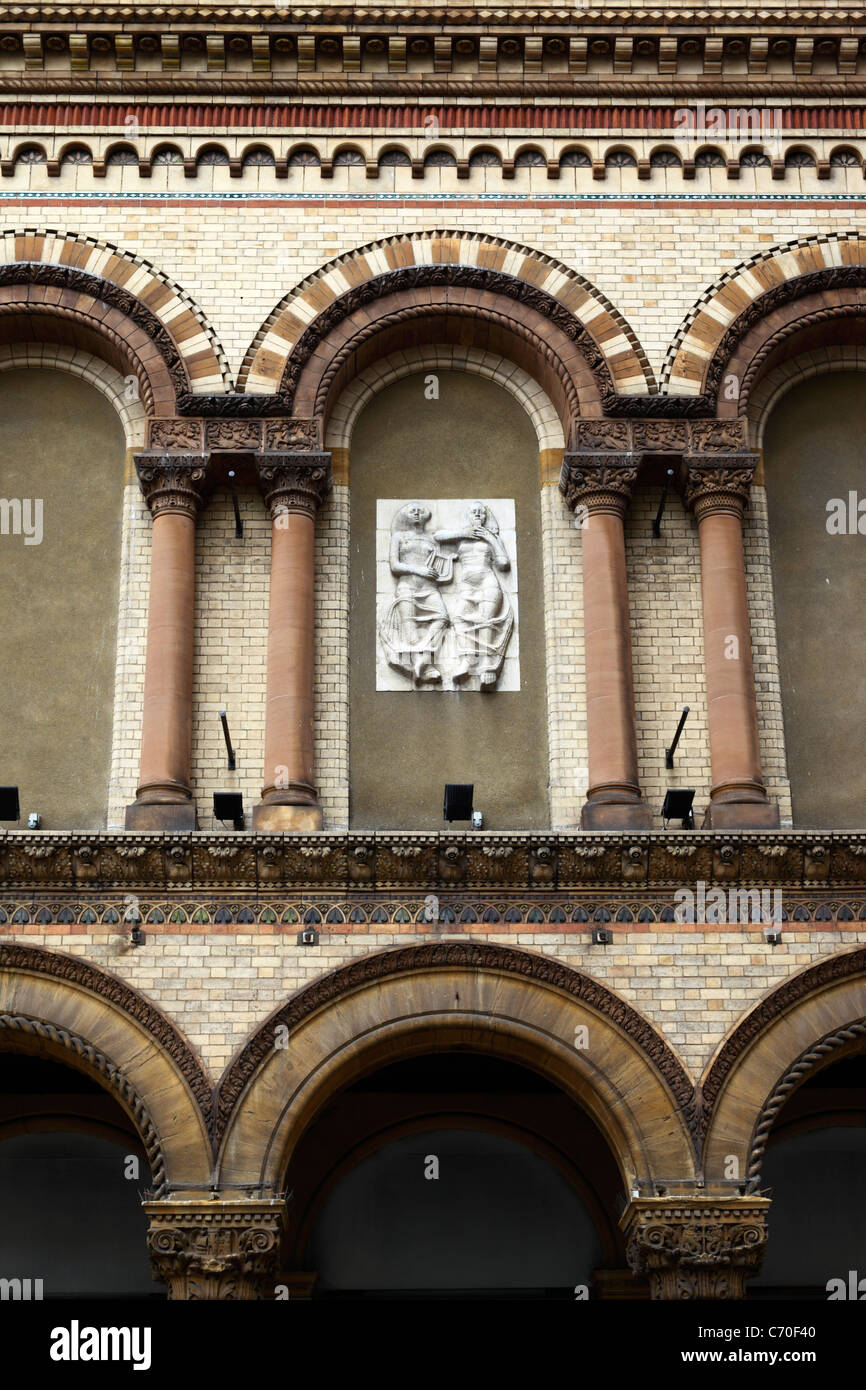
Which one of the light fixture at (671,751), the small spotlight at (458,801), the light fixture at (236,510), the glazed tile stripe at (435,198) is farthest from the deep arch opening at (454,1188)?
the glazed tile stripe at (435,198)

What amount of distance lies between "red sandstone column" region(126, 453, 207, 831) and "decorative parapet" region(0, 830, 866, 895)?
21.7 inches

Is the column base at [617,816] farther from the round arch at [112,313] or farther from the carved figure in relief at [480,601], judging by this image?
the round arch at [112,313]

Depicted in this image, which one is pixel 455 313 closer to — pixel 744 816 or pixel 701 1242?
pixel 744 816

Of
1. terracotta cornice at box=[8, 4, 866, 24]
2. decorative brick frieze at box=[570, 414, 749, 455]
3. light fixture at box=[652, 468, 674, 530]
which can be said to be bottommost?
light fixture at box=[652, 468, 674, 530]

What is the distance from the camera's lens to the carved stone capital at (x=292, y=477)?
66.5ft

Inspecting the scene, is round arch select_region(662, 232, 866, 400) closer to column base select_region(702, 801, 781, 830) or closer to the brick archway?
the brick archway

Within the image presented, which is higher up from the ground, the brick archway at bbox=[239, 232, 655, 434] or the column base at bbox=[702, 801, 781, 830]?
the brick archway at bbox=[239, 232, 655, 434]

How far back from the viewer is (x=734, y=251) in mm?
21547

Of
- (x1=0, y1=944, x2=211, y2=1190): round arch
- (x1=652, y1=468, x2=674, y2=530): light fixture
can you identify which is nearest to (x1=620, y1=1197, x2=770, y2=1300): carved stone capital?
(x1=0, y1=944, x2=211, y2=1190): round arch

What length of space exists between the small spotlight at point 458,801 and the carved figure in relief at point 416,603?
5.72 ft

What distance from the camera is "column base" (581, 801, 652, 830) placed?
18781mm
